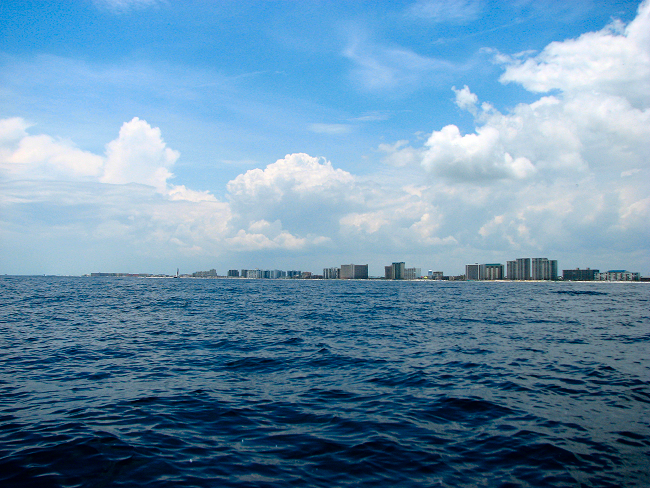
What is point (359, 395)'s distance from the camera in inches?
657

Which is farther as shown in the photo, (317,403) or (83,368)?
(83,368)

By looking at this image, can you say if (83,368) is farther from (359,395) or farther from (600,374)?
(600,374)

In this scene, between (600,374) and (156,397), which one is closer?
(156,397)

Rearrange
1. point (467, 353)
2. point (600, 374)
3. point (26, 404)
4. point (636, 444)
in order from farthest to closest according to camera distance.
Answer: point (467, 353)
point (600, 374)
point (26, 404)
point (636, 444)

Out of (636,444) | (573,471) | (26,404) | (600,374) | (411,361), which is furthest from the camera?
(411,361)

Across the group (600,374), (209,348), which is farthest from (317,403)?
(600,374)

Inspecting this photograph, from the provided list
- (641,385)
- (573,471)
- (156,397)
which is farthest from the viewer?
(641,385)

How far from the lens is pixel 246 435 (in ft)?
41.0

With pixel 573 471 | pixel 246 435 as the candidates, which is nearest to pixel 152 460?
pixel 246 435

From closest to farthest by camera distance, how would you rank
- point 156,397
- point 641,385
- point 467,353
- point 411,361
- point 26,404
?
point 26,404
point 156,397
point 641,385
point 411,361
point 467,353

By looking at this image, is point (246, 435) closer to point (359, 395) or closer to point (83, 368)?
point (359, 395)

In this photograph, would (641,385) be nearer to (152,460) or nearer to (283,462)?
(283,462)

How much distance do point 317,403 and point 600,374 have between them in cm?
1578

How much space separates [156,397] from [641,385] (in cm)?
2257
